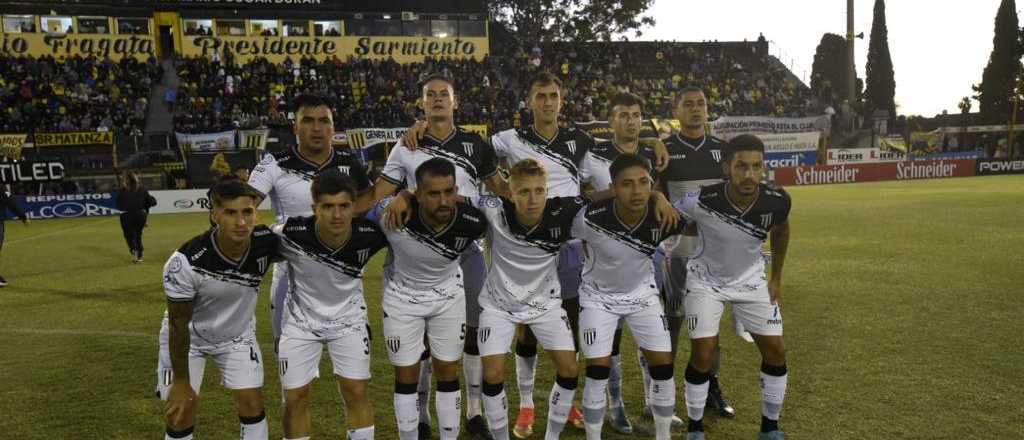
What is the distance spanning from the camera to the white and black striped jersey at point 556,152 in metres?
5.48

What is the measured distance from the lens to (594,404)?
443 centimetres

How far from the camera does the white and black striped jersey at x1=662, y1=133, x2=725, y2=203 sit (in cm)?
560

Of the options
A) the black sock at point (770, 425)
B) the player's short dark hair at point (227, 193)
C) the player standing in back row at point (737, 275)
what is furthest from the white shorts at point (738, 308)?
the player's short dark hair at point (227, 193)

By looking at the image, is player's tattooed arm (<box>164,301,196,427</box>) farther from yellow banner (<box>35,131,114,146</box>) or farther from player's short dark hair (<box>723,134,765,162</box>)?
yellow banner (<box>35,131,114,146</box>)

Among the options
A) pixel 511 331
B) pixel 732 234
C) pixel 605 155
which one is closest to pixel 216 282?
pixel 511 331

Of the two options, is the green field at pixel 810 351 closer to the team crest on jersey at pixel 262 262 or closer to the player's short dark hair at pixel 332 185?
the team crest on jersey at pixel 262 262

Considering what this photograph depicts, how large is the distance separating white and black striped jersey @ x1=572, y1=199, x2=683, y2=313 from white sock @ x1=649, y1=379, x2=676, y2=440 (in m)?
0.54

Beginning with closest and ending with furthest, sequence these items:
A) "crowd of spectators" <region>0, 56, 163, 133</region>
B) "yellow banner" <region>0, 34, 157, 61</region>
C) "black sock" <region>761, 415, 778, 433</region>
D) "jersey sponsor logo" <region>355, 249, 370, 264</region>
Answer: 1. "jersey sponsor logo" <region>355, 249, 370, 264</region>
2. "black sock" <region>761, 415, 778, 433</region>
3. "crowd of spectators" <region>0, 56, 163, 133</region>
4. "yellow banner" <region>0, 34, 157, 61</region>

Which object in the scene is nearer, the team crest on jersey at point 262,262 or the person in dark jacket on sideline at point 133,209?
the team crest on jersey at point 262,262

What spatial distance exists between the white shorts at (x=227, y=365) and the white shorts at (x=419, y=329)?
0.84 meters

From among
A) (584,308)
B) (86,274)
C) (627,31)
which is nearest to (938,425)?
(584,308)

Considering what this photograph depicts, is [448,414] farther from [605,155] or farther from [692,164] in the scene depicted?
[692,164]

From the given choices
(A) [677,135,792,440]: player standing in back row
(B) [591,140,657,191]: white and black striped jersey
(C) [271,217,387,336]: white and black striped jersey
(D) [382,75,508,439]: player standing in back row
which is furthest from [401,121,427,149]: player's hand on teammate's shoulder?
(A) [677,135,792,440]: player standing in back row

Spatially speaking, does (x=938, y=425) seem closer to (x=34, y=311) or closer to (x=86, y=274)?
(x=34, y=311)
